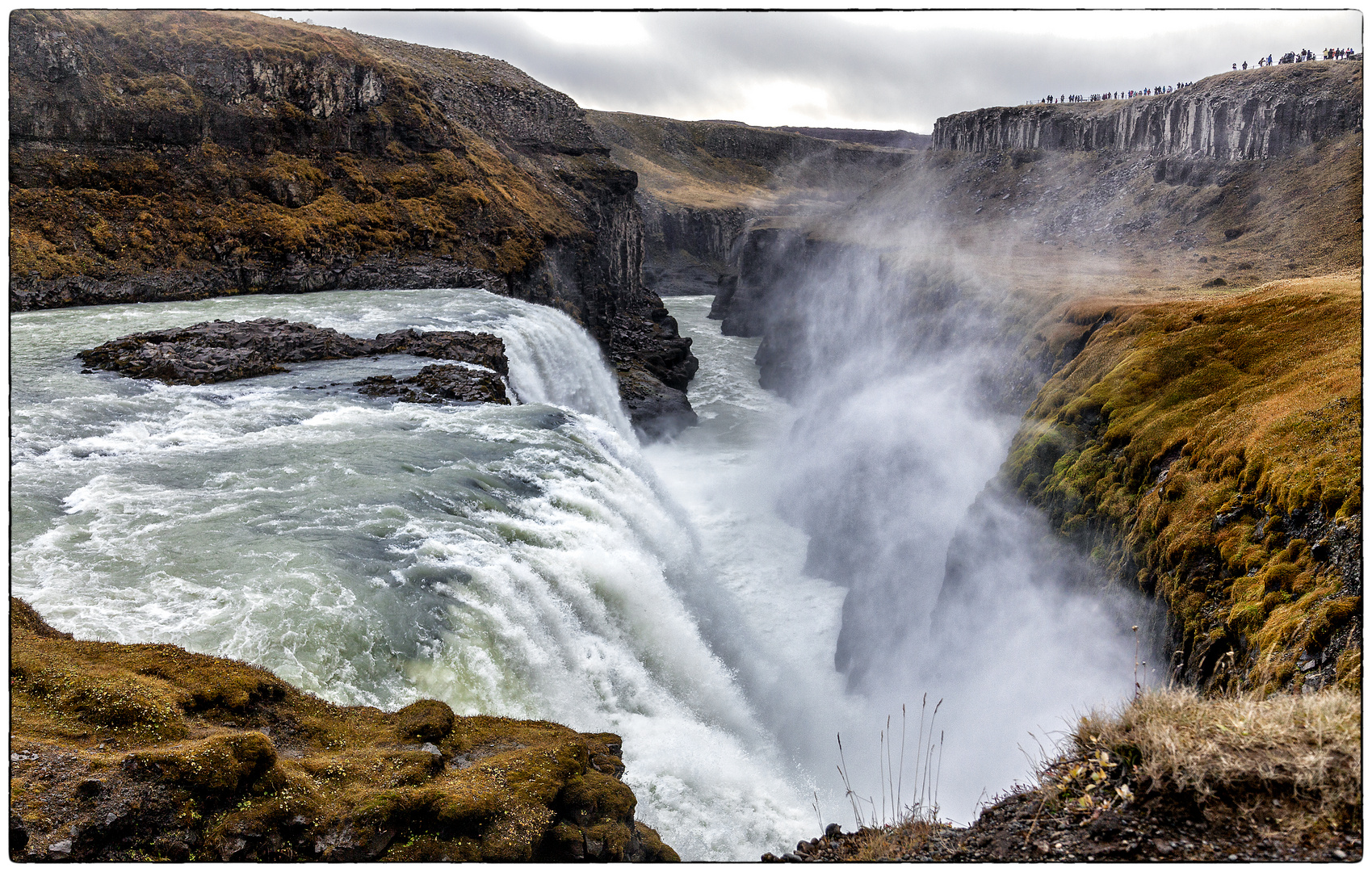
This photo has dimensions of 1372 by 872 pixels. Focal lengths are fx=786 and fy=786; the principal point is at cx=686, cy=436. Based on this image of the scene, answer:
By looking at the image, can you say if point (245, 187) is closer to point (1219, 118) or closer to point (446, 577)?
point (446, 577)

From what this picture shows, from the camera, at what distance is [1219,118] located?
57.5 meters

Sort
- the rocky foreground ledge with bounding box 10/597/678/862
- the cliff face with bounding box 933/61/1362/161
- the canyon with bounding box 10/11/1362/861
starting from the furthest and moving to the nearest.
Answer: the cliff face with bounding box 933/61/1362/161, the canyon with bounding box 10/11/1362/861, the rocky foreground ledge with bounding box 10/597/678/862

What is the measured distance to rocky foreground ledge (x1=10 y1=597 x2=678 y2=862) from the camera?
17.4 ft

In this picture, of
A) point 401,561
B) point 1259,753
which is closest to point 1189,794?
point 1259,753

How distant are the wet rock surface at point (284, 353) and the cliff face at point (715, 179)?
7509 centimetres

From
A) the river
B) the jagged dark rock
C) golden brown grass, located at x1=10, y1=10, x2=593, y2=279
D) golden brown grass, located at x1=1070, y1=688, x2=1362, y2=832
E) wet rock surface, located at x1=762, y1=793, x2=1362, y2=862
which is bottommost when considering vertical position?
the river

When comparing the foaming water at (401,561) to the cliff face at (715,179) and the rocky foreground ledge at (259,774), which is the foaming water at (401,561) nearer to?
the rocky foreground ledge at (259,774)

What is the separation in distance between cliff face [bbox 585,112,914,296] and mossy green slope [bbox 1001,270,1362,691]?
8398 cm

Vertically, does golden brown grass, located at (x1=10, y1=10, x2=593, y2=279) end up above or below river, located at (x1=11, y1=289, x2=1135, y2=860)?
above

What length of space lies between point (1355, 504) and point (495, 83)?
66.9 m

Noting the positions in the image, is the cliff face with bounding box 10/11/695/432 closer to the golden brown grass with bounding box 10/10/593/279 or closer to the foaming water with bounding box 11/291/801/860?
the golden brown grass with bounding box 10/10/593/279

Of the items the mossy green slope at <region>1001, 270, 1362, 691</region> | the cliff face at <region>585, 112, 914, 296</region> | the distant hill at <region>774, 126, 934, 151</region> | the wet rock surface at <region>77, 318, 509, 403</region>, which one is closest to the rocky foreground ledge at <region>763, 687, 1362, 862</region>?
→ the mossy green slope at <region>1001, 270, 1362, 691</region>

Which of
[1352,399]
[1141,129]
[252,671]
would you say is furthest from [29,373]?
[1141,129]

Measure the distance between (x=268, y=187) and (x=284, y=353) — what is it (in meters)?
20.4
